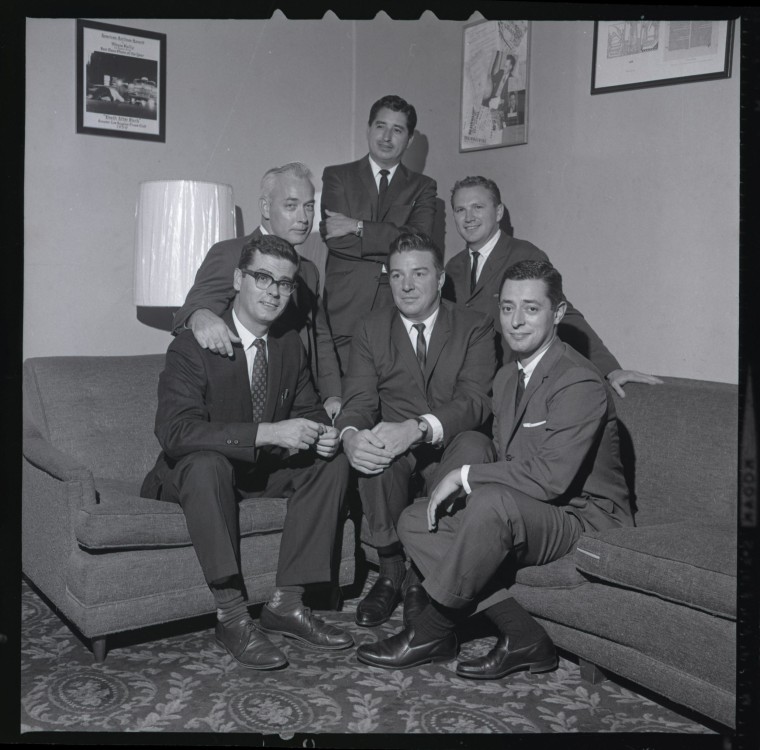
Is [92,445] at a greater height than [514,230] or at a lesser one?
lesser

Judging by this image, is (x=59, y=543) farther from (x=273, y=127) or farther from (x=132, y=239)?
(x=273, y=127)

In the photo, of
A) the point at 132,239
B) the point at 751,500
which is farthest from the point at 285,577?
the point at 132,239

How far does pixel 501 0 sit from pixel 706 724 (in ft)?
6.32

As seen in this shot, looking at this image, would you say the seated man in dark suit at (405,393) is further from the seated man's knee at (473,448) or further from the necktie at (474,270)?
the necktie at (474,270)

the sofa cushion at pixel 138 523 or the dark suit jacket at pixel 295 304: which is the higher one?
the dark suit jacket at pixel 295 304

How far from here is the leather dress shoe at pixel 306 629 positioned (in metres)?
2.49

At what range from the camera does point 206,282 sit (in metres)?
3.07

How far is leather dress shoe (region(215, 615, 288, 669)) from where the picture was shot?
92.8 inches

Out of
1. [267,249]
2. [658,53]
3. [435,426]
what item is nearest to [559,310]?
[435,426]

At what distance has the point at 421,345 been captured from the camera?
9.70 feet

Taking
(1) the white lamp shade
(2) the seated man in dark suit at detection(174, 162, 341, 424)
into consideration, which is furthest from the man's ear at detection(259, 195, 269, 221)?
(1) the white lamp shade

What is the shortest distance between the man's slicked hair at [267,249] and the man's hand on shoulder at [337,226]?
78cm

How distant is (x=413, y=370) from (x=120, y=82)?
2.02 m

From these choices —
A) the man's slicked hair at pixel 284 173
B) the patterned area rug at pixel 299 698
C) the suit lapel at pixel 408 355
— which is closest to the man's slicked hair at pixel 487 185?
the man's slicked hair at pixel 284 173
